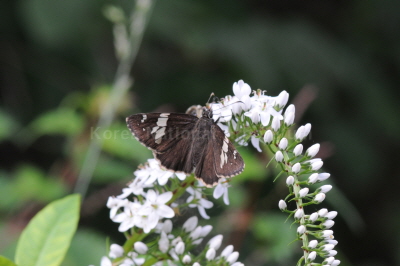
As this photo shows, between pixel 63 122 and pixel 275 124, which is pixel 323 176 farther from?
pixel 63 122

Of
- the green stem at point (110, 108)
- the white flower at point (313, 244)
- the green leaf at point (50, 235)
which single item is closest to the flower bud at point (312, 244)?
the white flower at point (313, 244)

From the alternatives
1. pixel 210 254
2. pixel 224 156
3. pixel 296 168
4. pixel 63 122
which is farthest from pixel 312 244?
pixel 63 122

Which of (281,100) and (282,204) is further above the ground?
(281,100)

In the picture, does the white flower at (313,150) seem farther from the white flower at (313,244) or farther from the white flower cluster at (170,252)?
the white flower cluster at (170,252)

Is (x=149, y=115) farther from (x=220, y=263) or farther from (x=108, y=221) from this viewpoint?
(x=108, y=221)

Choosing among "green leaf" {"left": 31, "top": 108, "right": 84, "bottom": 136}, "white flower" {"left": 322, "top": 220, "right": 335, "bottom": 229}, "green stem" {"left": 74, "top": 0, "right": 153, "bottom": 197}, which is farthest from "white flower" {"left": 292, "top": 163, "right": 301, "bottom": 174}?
"green leaf" {"left": 31, "top": 108, "right": 84, "bottom": 136}

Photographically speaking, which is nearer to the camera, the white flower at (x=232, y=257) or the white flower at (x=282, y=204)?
the white flower at (x=282, y=204)
